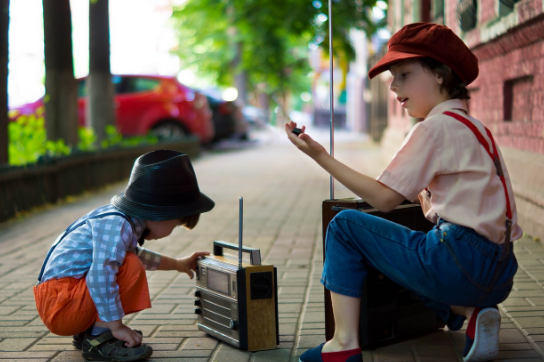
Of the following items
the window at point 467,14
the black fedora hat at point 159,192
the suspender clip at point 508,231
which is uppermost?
the window at point 467,14

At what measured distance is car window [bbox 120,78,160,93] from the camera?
15562mm

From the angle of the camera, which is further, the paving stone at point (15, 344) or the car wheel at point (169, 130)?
the car wheel at point (169, 130)

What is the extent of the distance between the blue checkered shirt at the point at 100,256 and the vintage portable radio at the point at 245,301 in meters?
0.43

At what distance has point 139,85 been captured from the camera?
15648 mm

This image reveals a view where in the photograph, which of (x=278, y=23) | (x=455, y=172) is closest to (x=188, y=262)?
(x=455, y=172)

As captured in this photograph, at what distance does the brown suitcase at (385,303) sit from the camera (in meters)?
3.03

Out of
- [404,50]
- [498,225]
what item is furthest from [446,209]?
[404,50]

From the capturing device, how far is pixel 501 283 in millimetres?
2777

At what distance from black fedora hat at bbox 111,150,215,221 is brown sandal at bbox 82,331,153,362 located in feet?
1.84

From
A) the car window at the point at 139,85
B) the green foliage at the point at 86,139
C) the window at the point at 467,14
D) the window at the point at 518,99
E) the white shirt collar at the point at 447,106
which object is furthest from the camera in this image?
the car window at the point at 139,85

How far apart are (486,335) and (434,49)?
1141 mm

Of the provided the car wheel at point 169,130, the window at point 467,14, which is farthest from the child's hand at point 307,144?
the car wheel at point 169,130

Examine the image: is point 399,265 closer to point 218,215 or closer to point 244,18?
point 218,215

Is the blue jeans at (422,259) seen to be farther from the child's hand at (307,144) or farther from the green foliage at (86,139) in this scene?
the green foliage at (86,139)
